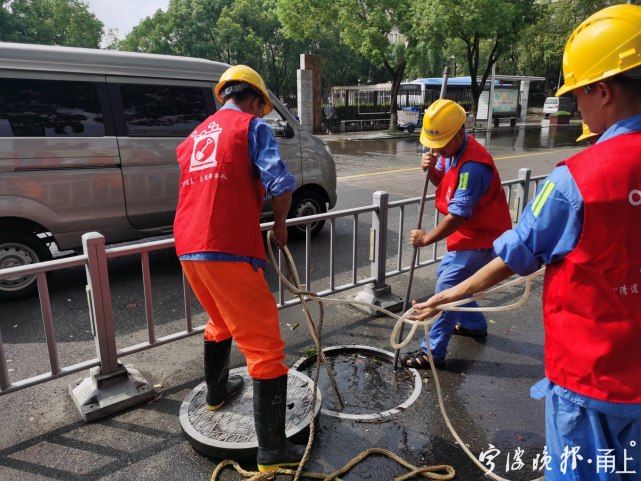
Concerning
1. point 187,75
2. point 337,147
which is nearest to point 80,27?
point 337,147

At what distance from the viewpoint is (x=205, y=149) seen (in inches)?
94.1

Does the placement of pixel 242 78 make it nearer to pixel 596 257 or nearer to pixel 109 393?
pixel 596 257

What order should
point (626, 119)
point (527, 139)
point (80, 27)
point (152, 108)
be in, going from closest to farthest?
point (626, 119)
point (152, 108)
point (527, 139)
point (80, 27)

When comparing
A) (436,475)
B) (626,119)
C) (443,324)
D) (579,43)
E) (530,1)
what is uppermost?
(530,1)

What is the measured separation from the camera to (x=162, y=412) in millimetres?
3121

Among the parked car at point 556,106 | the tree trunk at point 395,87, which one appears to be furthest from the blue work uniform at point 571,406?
the parked car at point 556,106

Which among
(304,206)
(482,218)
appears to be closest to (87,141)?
(304,206)

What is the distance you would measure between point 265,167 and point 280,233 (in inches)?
19.5

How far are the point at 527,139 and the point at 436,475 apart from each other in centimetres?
2408

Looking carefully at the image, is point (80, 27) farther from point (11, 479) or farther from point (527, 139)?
point (11, 479)

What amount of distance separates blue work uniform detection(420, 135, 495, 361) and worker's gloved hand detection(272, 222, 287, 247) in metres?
1.14

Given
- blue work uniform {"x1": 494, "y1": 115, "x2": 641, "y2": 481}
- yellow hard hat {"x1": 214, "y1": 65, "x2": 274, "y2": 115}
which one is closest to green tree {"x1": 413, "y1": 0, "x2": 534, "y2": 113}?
yellow hard hat {"x1": 214, "y1": 65, "x2": 274, "y2": 115}

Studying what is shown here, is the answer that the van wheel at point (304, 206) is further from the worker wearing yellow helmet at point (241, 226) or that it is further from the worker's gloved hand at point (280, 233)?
the worker wearing yellow helmet at point (241, 226)

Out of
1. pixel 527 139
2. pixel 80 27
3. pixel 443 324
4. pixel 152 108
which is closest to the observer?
pixel 443 324
